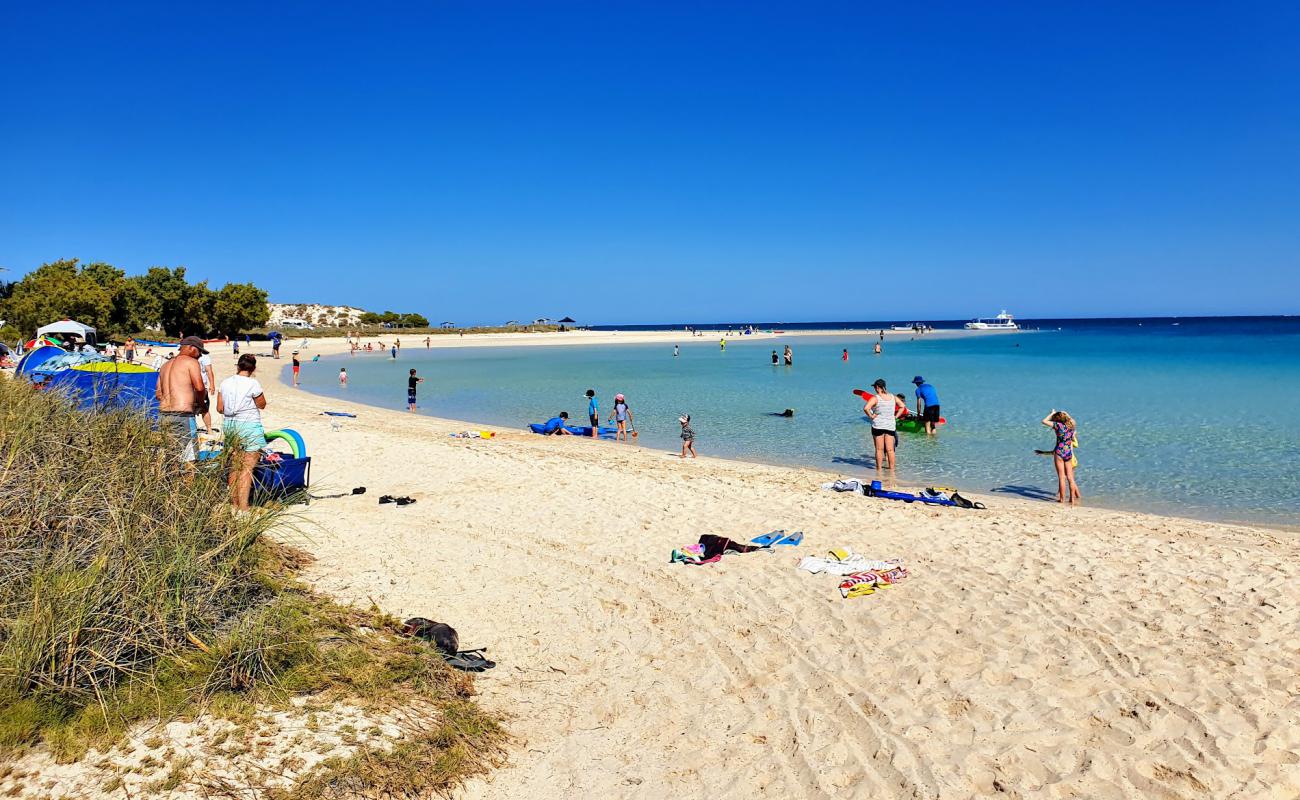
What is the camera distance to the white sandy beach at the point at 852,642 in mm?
4027

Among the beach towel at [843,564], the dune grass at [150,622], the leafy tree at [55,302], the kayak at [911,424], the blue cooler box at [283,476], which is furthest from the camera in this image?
the leafy tree at [55,302]

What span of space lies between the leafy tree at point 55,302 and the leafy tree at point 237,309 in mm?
10702

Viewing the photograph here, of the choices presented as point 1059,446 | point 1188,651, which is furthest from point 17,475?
point 1059,446

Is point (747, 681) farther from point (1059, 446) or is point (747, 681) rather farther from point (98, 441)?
point (1059, 446)

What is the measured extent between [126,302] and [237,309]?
7.78 m

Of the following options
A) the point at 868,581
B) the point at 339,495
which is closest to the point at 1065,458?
the point at 868,581

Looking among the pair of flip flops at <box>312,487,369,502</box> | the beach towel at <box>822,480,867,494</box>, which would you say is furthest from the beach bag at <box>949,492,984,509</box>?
the pair of flip flops at <box>312,487,369,502</box>

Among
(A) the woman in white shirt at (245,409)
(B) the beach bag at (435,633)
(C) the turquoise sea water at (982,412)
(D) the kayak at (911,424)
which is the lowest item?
(C) the turquoise sea water at (982,412)

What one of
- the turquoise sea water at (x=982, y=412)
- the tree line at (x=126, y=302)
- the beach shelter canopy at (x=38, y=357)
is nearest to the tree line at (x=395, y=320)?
the tree line at (x=126, y=302)

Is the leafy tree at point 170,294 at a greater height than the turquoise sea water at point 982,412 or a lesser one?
greater

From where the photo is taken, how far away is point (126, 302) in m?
55.5

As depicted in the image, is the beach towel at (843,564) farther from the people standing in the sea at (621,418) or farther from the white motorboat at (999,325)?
the white motorboat at (999,325)

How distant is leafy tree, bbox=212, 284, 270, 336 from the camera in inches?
2415

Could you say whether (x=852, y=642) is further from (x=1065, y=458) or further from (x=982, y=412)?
(x=982, y=412)
